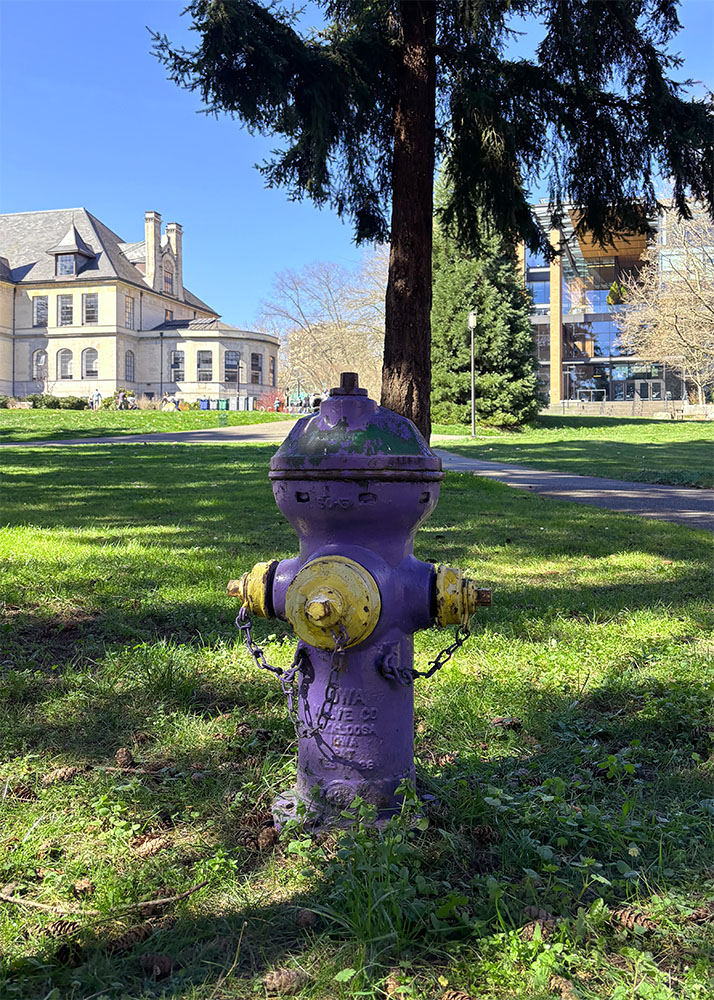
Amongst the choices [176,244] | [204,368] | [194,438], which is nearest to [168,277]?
[176,244]

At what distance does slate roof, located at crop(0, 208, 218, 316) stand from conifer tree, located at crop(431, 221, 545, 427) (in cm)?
3248

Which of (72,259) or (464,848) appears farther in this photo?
(72,259)

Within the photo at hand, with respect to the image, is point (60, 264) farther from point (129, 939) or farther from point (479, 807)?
point (129, 939)

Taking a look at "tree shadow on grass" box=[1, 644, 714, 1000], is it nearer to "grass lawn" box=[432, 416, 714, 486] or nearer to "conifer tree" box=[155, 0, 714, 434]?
"conifer tree" box=[155, 0, 714, 434]

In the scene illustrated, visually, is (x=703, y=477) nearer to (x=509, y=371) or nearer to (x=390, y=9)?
(x=390, y=9)

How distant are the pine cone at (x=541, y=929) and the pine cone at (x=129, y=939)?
857 millimetres

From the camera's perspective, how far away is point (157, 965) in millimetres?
1660

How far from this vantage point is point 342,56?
26.0 ft

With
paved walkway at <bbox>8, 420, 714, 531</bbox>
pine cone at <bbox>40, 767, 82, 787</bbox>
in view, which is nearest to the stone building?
paved walkway at <bbox>8, 420, 714, 531</bbox>

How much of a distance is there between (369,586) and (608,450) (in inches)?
798

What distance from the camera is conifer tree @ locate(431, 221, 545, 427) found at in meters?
30.0

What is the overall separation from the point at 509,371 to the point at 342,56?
2357 centimetres

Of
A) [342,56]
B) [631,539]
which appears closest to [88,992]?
[631,539]

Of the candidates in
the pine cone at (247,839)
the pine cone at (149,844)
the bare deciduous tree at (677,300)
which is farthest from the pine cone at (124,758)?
the bare deciduous tree at (677,300)
